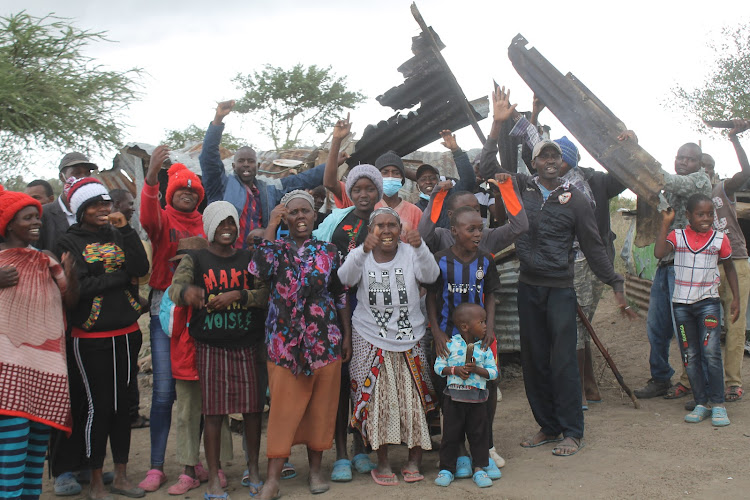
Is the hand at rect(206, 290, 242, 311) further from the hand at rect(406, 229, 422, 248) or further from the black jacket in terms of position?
the hand at rect(406, 229, 422, 248)

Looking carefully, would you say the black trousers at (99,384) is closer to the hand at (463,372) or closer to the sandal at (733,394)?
the hand at (463,372)

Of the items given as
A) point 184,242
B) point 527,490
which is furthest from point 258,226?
point 527,490

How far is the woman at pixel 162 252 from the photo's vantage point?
414cm

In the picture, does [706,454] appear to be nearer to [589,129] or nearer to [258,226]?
[589,129]

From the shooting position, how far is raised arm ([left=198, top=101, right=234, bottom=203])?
15.5ft

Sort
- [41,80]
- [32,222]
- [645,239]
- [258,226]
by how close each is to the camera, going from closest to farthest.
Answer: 1. [32,222]
2. [258,226]
3. [645,239]
4. [41,80]

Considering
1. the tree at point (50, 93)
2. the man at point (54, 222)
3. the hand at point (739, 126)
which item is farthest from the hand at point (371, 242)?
the tree at point (50, 93)

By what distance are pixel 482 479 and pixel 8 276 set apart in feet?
9.48

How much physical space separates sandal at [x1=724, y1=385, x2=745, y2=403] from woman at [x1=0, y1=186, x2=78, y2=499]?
5.10 metres

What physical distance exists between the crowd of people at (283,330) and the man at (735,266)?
72.3 inches

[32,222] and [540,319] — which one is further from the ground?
[32,222]

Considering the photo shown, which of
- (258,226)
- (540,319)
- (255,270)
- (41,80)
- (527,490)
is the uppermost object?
(41,80)

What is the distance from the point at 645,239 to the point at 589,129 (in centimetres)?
115

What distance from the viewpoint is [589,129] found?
6074mm
